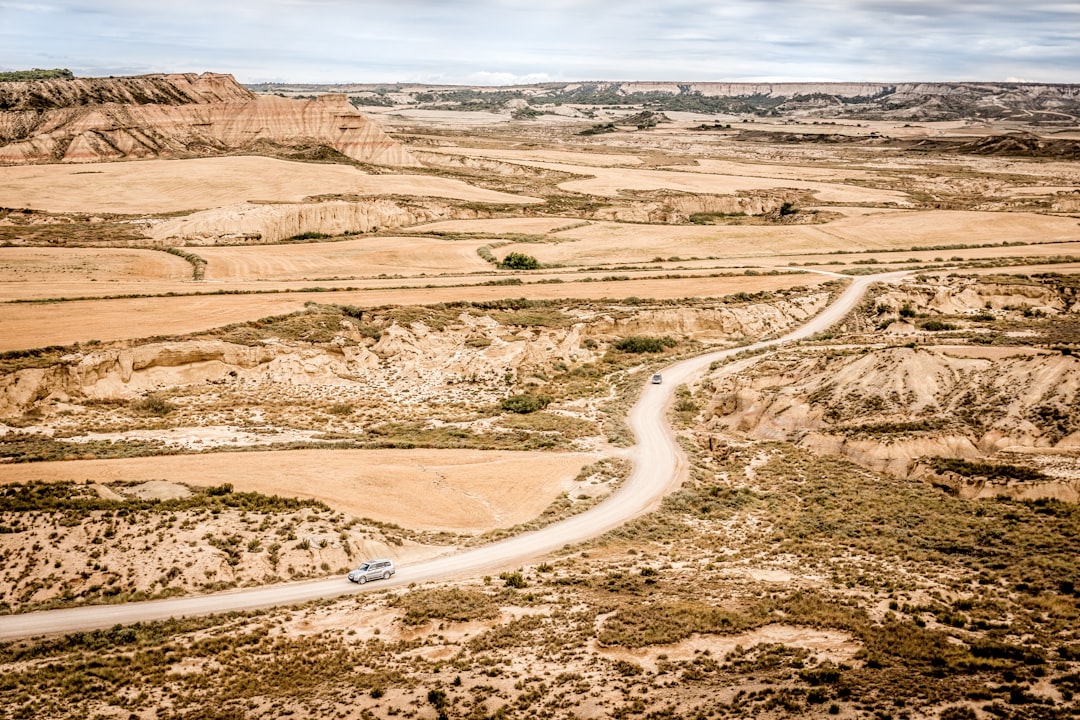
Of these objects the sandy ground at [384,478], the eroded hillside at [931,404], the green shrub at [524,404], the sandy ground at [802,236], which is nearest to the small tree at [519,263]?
the sandy ground at [802,236]

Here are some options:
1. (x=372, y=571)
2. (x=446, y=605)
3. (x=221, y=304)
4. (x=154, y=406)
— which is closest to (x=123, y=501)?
(x=372, y=571)

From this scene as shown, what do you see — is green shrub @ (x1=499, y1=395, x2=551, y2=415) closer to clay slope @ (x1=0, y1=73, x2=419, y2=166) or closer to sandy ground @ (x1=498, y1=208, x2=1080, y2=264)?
sandy ground @ (x1=498, y1=208, x2=1080, y2=264)

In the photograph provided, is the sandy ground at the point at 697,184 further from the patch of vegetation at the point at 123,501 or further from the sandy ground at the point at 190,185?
the patch of vegetation at the point at 123,501

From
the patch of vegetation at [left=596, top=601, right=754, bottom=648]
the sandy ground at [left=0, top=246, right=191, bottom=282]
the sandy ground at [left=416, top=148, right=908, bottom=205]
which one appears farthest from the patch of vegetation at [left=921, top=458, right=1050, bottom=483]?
the sandy ground at [left=416, top=148, right=908, bottom=205]

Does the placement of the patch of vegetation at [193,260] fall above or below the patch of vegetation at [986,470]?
above

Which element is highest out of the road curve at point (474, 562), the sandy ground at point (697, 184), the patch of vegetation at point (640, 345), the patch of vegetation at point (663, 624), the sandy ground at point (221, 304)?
the sandy ground at point (697, 184)

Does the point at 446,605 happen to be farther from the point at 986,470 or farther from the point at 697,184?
the point at 697,184
